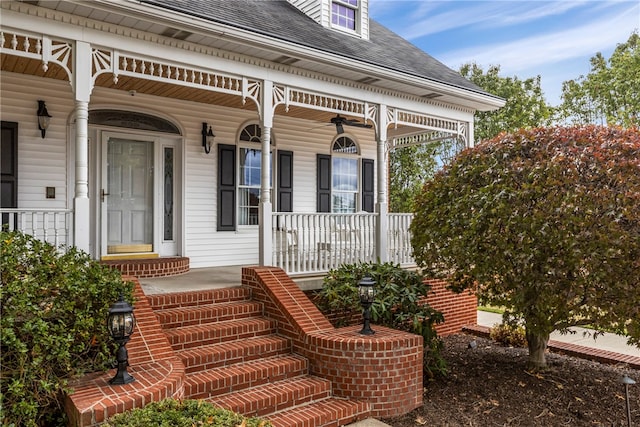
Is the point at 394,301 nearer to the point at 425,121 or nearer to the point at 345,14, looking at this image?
the point at 425,121

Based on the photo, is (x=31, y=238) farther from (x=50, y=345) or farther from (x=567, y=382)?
(x=567, y=382)

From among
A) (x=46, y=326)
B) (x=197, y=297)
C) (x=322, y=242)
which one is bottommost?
(x=197, y=297)

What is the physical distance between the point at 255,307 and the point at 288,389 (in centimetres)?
134

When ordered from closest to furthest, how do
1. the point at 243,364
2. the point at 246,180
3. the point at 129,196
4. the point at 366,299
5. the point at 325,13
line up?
the point at 243,364, the point at 366,299, the point at 129,196, the point at 246,180, the point at 325,13

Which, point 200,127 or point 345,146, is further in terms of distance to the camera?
point 345,146

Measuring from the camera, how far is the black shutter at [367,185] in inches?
403

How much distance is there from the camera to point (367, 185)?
10273 millimetres

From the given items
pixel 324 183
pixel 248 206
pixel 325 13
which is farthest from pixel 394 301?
pixel 325 13

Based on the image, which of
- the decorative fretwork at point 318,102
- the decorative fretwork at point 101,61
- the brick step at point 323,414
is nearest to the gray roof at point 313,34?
the decorative fretwork at point 318,102

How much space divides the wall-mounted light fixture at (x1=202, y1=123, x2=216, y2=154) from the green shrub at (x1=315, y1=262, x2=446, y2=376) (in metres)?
3.31

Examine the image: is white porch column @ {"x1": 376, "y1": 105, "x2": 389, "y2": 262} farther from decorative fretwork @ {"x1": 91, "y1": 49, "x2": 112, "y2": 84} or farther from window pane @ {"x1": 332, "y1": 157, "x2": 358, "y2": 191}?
decorative fretwork @ {"x1": 91, "y1": 49, "x2": 112, "y2": 84}

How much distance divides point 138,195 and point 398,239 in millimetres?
4357

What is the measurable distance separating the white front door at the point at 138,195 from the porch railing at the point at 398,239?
11.9 feet

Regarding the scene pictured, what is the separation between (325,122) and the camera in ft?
30.8
